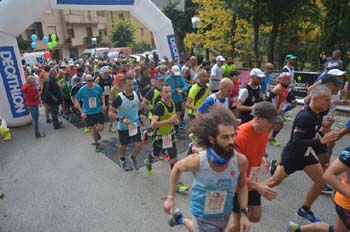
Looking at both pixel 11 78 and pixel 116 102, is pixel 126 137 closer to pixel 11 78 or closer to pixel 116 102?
pixel 116 102

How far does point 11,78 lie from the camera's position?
848 centimetres

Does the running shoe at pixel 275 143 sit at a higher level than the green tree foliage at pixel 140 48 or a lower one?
higher

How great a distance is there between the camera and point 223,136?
2082 mm

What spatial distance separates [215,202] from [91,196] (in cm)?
301

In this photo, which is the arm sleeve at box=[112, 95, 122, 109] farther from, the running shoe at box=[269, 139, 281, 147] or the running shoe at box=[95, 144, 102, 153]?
the running shoe at box=[269, 139, 281, 147]

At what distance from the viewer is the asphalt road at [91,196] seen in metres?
3.83

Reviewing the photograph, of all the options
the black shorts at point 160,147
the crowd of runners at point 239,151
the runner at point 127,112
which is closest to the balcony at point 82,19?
the crowd of runners at point 239,151

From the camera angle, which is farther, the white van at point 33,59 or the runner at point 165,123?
the white van at point 33,59

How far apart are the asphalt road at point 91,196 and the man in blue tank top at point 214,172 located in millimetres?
1442

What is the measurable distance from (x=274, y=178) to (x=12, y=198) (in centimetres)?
438

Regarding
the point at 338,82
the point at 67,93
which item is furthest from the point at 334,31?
→ the point at 67,93

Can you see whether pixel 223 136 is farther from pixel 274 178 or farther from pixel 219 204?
pixel 274 178

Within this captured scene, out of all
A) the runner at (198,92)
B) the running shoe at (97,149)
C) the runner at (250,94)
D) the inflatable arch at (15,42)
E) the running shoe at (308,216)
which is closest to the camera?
the running shoe at (308,216)

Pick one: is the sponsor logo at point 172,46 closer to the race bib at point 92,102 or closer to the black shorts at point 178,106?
the black shorts at point 178,106
